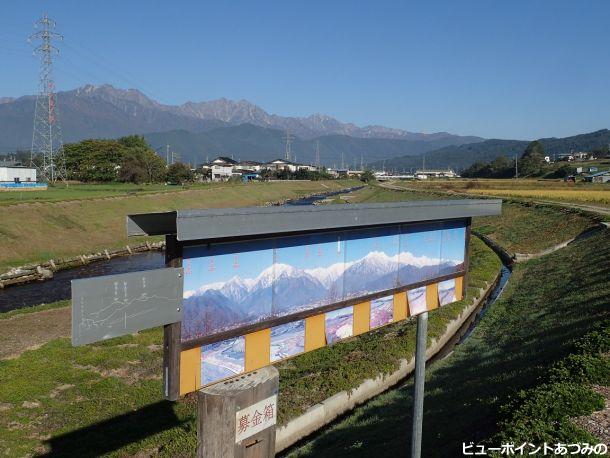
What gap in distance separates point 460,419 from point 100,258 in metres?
42.7

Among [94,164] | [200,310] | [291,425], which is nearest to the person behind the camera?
[200,310]

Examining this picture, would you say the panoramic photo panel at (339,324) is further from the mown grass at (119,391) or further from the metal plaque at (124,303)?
the mown grass at (119,391)

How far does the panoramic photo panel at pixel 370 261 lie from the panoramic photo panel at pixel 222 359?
181cm

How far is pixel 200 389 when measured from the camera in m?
5.60

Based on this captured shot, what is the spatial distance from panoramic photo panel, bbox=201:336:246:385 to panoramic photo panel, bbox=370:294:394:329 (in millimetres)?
2277

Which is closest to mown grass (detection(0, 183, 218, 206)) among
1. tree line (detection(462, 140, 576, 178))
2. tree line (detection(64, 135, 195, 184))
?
tree line (detection(64, 135, 195, 184))

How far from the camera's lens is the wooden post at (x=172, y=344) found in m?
5.34

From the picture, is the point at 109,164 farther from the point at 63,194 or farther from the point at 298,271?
the point at 298,271

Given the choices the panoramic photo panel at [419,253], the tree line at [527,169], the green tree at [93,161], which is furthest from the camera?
the tree line at [527,169]

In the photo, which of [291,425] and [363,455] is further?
[291,425]

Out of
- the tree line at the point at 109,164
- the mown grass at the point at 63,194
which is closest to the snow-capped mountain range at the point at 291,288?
the mown grass at the point at 63,194

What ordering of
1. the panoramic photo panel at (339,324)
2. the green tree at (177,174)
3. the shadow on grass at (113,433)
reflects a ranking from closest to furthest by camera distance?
the panoramic photo panel at (339,324) < the shadow on grass at (113,433) < the green tree at (177,174)

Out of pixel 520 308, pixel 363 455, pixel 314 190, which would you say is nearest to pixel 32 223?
pixel 520 308

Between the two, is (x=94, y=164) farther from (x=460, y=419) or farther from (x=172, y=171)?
(x=460, y=419)
